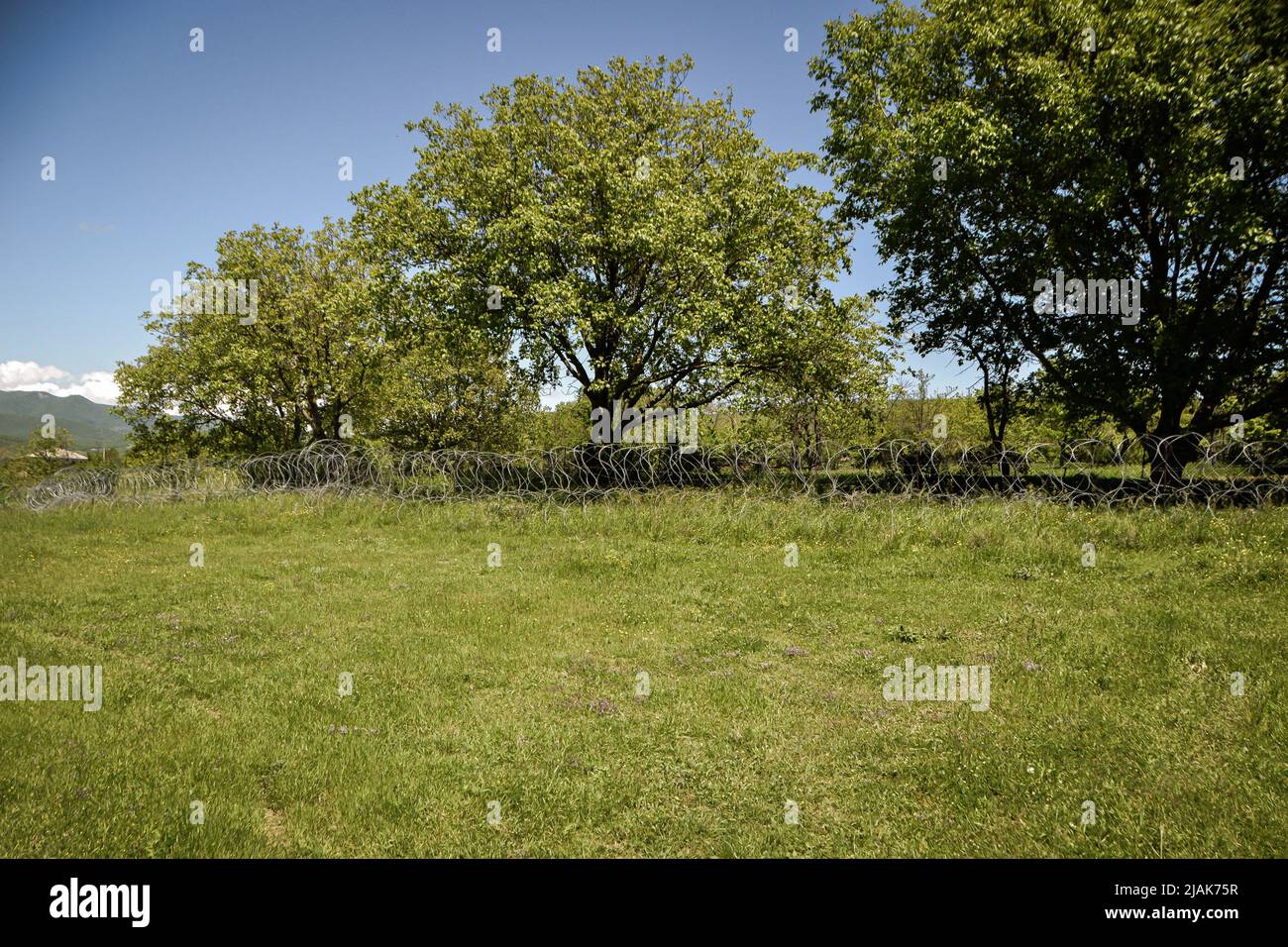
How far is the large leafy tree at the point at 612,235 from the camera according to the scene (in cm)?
1867

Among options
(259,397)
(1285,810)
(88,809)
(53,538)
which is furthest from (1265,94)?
(259,397)

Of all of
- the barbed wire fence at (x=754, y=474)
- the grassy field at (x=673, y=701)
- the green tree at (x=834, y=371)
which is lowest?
the grassy field at (x=673, y=701)

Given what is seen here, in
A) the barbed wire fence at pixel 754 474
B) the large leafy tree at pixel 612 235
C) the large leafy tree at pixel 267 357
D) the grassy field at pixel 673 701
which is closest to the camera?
the grassy field at pixel 673 701

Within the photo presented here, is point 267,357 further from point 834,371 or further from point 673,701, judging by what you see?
point 673,701

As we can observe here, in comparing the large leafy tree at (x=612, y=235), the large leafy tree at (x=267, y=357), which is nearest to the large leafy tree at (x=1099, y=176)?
the large leafy tree at (x=612, y=235)

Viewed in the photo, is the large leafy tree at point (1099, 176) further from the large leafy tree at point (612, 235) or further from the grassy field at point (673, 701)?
the grassy field at point (673, 701)

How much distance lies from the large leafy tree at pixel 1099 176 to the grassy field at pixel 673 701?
7.02 metres

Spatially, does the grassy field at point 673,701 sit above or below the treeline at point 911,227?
below

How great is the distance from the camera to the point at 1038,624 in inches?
312

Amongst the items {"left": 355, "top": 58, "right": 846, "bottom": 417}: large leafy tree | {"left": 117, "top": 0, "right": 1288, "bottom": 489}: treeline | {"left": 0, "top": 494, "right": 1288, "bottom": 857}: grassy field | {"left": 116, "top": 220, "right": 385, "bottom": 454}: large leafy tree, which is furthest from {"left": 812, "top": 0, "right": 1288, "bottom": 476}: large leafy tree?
{"left": 116, "top": 220, "right": 385, "bottom": 454}: large leafy tree

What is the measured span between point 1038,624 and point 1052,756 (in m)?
3.53

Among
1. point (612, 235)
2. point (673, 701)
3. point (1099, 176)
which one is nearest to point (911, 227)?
point (1099, 176)
